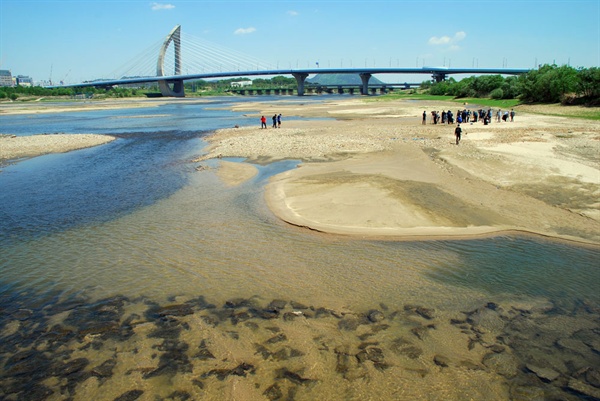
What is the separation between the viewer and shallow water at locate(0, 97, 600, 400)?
22.5 ft

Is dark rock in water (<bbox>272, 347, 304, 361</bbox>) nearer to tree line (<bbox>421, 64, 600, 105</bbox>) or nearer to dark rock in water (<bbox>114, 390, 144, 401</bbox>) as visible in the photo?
dark rock in water (<bbox>114, 390, 144, 401</bbox>)

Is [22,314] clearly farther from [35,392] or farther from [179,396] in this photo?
[179,396]

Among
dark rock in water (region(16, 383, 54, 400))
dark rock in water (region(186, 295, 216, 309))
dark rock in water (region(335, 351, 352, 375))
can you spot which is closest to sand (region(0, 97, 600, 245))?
dark rock in water (region(186, 295, 216, 309))

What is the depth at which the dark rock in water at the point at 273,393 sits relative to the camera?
647 cm

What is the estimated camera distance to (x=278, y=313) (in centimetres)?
891

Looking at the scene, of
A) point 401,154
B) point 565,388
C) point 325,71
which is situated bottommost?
point 565,388

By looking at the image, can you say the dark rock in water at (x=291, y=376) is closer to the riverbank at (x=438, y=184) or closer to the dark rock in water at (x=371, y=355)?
the dark rock in water at (x=371, y=355)

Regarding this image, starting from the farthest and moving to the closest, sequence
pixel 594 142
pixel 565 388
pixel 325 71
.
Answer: pixel 325 71 → pixel 594 142 → pixel 565 388

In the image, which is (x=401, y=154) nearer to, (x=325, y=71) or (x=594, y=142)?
(x=594, y=142)

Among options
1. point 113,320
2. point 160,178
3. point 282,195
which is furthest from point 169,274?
point 160,178

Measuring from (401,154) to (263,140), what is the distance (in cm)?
1286

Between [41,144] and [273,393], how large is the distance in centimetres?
3819

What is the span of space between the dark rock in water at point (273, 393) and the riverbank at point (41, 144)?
30229 millimetres

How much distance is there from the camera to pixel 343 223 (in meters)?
14.2
